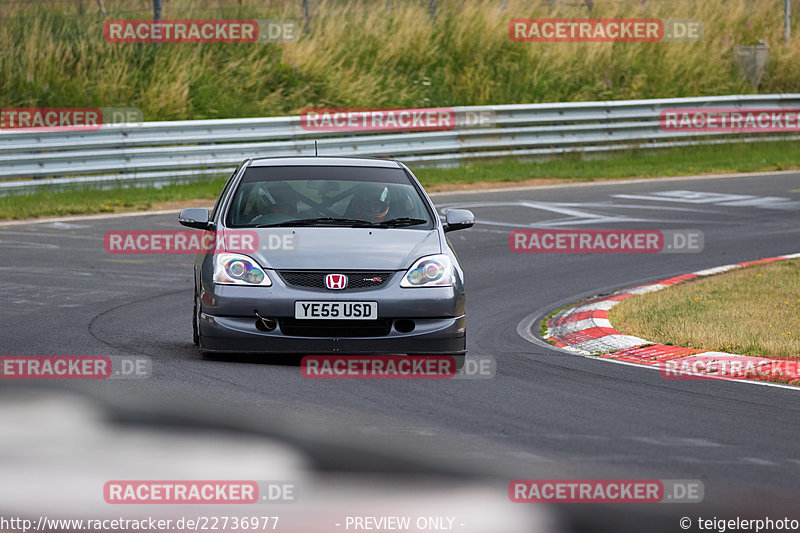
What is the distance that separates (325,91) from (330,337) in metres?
20.0

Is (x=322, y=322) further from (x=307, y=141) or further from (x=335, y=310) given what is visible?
(x=307, y=141)

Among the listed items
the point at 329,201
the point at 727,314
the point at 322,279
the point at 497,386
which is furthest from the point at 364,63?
the point at 497,386

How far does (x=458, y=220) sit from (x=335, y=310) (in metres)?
1.63

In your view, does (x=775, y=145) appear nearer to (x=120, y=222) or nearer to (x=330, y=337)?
(x=120, y=222)

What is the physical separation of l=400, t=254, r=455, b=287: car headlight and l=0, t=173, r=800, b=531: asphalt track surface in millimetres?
708

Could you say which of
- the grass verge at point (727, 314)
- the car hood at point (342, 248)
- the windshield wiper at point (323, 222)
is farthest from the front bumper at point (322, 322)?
the grass verge at point (727, 314)

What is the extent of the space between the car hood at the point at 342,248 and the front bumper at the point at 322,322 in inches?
6.6

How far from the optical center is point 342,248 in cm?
883

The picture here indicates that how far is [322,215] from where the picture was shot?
377 inches

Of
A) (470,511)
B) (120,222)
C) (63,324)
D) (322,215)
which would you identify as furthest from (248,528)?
(120,222)

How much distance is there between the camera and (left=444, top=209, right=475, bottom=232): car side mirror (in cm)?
974

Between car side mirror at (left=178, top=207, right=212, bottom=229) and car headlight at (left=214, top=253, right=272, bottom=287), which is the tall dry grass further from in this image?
car headlight at (left=214, top=253, right=272, bottom=287)

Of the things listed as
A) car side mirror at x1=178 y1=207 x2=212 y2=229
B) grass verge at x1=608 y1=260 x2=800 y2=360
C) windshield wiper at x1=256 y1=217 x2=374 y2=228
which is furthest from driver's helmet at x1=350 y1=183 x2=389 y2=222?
grass verge at x1=608 y1=260 x2=800 y2=360

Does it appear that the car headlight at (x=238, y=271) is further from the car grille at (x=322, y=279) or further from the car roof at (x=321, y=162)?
the car roof at (x=321, y=162)
